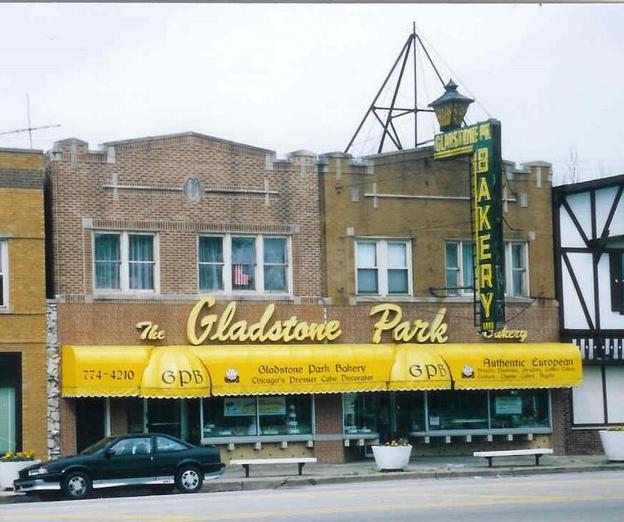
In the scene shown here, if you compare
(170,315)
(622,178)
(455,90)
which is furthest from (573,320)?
(170,315)

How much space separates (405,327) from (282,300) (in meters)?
3.48

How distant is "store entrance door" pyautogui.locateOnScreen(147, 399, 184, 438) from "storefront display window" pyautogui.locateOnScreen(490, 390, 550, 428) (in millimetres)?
8668

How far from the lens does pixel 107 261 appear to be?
1336 inches

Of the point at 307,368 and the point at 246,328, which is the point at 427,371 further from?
the point at 246,328

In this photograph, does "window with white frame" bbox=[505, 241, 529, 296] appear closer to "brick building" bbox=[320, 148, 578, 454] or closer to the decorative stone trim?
"brick building" bbox=[320, 148, 578, 454]

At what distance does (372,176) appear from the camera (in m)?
36.7

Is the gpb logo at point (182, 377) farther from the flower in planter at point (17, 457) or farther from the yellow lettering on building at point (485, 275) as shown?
the yellow lettering on building at point (485, 275)

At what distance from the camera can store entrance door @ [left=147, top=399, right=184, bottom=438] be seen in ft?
112

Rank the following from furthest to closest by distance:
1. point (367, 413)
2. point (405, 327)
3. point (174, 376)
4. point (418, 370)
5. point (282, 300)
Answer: point (405, 327), point (367, 413), point (418, 370), point (282, 300), point (174, 376)

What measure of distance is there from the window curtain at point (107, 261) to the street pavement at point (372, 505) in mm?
7550

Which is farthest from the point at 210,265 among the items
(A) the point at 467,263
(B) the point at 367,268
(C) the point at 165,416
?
(A) the point at 467,263

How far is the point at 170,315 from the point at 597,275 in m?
12.5

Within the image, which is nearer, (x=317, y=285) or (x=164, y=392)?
(x=164, y=392)

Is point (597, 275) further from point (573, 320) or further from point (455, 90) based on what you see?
point (455, 90)
